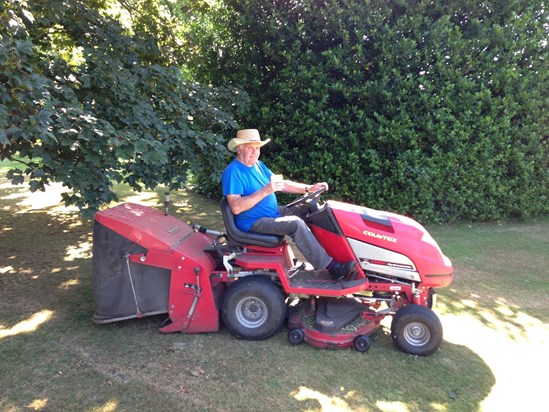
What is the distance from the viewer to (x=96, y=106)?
4.43 metres

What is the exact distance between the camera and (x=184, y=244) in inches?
146

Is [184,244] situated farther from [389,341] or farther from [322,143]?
[322,143]

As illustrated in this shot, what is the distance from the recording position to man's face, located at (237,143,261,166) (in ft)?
12.1

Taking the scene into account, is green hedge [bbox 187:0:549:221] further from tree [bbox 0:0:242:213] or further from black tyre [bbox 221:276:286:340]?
black tyre [bbox 221:276:286:340]

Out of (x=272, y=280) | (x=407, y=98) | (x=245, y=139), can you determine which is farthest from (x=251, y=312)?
(x=407, y=98)

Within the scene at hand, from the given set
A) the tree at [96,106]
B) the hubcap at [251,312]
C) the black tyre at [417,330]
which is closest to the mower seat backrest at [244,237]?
the hubcap at [251,312]

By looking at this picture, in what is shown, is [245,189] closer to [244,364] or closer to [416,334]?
[244,364]

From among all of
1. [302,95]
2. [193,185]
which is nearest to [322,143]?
[302,95]

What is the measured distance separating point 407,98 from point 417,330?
5186 mm

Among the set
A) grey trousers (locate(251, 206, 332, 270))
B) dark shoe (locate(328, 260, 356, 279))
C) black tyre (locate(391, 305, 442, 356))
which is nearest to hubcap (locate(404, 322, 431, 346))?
black tyre (locate(391, 305, 442, 356))

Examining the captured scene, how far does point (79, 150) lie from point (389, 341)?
313 cm

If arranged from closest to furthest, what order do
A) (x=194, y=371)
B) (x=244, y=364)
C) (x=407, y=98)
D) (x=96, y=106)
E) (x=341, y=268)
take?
(x=194, y=371) < (x=244, y=364) < (x=341, y=268) < (x=96, y=106) < (x=407, y=98)

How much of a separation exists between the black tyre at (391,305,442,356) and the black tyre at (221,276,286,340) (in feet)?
3.01

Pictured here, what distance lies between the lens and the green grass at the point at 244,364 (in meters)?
2.81
